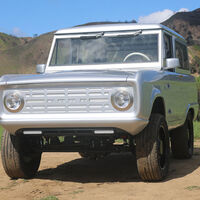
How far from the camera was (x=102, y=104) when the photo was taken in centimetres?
547

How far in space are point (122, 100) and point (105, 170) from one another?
6.86 ft

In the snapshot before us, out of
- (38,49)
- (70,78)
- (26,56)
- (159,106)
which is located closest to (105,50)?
(159,106)

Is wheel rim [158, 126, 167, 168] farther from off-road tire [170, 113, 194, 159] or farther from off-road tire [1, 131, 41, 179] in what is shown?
off-road tire [170, 113, 194, 159]

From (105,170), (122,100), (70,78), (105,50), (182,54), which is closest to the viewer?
(122,100)

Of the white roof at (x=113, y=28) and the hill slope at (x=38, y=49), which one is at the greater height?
the hill slope at (x=38, y=49)

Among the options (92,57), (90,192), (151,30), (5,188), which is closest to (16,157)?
(5,188)

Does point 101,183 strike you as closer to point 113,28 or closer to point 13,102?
point 13,102

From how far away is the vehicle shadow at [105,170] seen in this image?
6.43m

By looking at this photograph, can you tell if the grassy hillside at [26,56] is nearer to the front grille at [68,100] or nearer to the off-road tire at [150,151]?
the front grille at [68,100]

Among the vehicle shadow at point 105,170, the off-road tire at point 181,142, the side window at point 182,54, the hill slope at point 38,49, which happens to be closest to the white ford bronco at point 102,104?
the vehicle shadow at point 105,170

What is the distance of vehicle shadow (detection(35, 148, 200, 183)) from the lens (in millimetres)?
6430

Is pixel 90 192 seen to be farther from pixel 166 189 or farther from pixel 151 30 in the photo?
pixel 151 30

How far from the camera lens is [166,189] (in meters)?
5.46

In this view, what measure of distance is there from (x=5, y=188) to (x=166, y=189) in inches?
75.8
